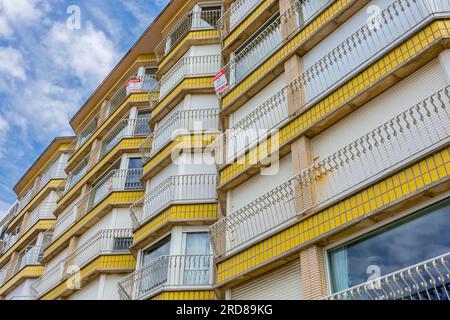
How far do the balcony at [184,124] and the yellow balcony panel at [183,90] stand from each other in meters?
0.55

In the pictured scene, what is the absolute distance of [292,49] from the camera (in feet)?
40.5

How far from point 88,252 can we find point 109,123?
22.0 ft

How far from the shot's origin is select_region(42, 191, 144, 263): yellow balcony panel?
58.2 ft

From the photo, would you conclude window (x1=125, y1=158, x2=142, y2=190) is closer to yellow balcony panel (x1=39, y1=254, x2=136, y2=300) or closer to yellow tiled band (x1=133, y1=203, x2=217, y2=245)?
yellow balcony panel (x1=39, y1=254, x2=136, y2=300)

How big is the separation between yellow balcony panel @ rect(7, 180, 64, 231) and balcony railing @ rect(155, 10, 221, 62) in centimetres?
1049

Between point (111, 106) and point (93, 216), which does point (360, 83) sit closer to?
point (93, 216)

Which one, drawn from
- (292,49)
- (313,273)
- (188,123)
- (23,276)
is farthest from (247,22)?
(23,276)

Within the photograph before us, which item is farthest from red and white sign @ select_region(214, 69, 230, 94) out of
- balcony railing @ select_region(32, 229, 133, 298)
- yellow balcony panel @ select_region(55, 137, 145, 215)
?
balcony railing @ select_region(32, 229, 133, 298)

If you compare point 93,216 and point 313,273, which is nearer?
point 313,273

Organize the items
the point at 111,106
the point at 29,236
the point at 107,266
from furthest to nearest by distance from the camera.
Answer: the point at 29,236 < the point at 111,106 < the point at 107,266

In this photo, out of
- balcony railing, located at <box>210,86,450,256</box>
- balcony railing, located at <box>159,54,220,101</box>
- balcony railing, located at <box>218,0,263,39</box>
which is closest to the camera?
balcony railing, located at <box>210,86,450,256</box>

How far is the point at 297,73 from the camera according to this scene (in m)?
12.0
